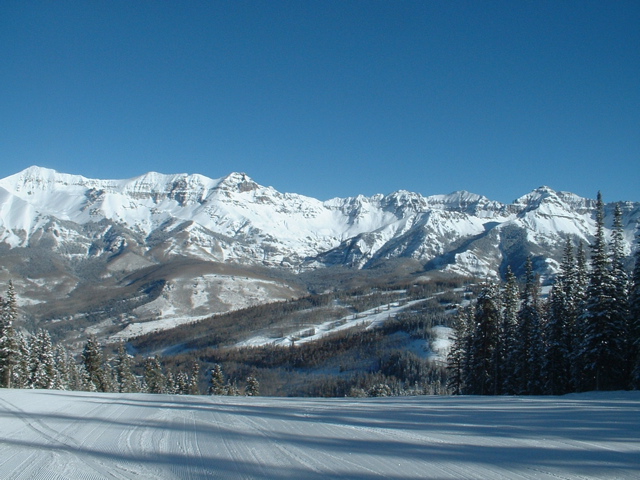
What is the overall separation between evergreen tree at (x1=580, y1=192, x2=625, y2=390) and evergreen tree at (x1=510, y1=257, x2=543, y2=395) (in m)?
4.26

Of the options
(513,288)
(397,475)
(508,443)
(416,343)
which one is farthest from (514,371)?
(416,343)

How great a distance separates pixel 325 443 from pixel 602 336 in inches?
1174

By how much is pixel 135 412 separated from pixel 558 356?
33.0 meters

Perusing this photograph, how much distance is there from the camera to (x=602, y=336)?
32969 millimetres

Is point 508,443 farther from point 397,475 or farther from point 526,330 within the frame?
point 526,330

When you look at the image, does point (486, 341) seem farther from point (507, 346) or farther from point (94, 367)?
point (94, 367)

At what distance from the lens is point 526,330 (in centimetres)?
3978

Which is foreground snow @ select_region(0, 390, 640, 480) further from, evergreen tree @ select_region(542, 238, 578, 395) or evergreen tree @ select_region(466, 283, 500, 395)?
evergreen tree @ select_region(466, 283, 500, 395)

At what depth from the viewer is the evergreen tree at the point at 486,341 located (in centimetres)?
4012

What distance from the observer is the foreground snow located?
872cm

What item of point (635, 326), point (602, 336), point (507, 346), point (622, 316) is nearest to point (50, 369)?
point (507, 346)

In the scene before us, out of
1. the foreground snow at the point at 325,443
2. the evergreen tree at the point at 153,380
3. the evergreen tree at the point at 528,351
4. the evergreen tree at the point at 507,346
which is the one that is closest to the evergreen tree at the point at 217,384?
the evergreen tree at the point at 153,380

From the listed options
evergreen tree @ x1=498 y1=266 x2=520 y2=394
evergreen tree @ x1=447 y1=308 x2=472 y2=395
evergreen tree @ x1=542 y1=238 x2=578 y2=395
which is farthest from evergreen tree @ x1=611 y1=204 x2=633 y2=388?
evergreen tree @ x1=447 y1=308 x2=472 y2=395

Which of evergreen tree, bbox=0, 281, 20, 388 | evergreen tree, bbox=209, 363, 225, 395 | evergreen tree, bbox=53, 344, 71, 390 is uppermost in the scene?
evergreen tree, bbox=0, 281, 20, 388
